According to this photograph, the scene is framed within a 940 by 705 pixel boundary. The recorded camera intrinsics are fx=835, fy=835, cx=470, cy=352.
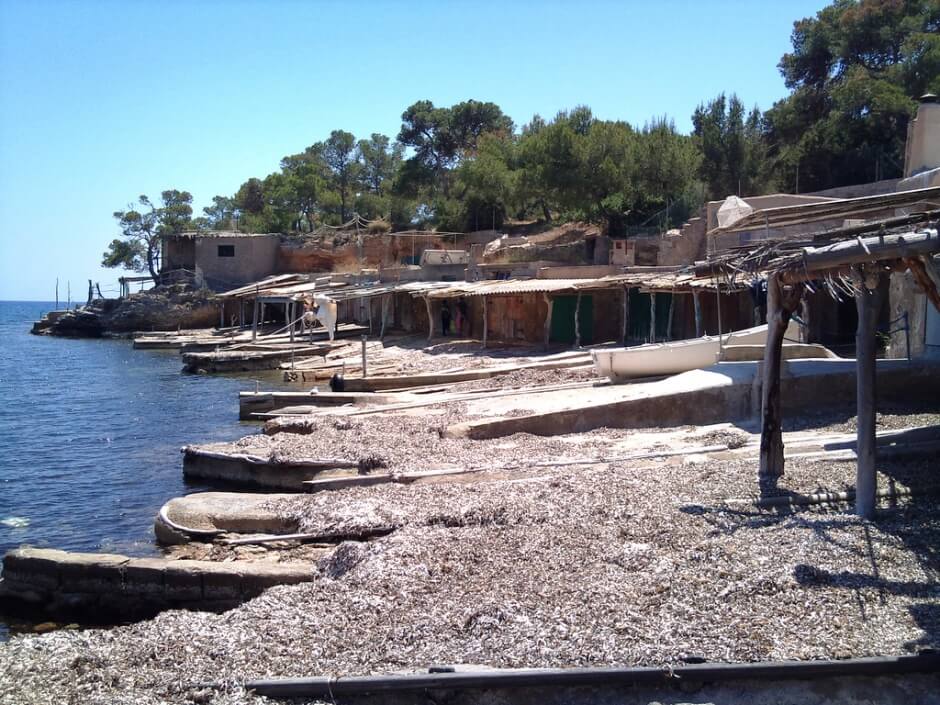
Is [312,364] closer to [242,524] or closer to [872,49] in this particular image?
[242,524]

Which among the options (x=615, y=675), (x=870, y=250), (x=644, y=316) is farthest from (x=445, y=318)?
(x=615, y=675)

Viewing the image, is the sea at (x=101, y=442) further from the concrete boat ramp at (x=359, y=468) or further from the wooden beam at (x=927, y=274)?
the wooden beam at (x=927, y=274)

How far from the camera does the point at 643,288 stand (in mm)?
21703

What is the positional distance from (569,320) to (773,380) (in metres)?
17.4

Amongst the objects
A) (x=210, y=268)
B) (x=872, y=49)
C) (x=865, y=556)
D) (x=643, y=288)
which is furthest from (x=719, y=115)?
(x=865, y=556)

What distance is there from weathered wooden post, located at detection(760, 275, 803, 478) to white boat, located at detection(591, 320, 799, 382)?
673 cm

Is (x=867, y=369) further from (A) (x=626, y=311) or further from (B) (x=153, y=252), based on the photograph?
(B) (x=153, y=252)

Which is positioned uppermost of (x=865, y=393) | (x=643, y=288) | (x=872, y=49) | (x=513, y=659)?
(x=872, y=49)

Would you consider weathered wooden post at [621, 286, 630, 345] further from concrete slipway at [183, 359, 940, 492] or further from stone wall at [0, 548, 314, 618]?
stone wall at [0, 548, 314, 618]

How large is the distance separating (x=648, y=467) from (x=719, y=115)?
31.6 meters

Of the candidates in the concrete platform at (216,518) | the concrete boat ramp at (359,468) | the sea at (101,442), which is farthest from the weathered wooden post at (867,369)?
the sea at (101,442)

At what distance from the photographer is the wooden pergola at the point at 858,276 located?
684 cm

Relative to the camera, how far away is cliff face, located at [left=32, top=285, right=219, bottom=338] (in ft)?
170

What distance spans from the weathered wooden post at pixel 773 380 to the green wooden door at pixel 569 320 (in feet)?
53.8
